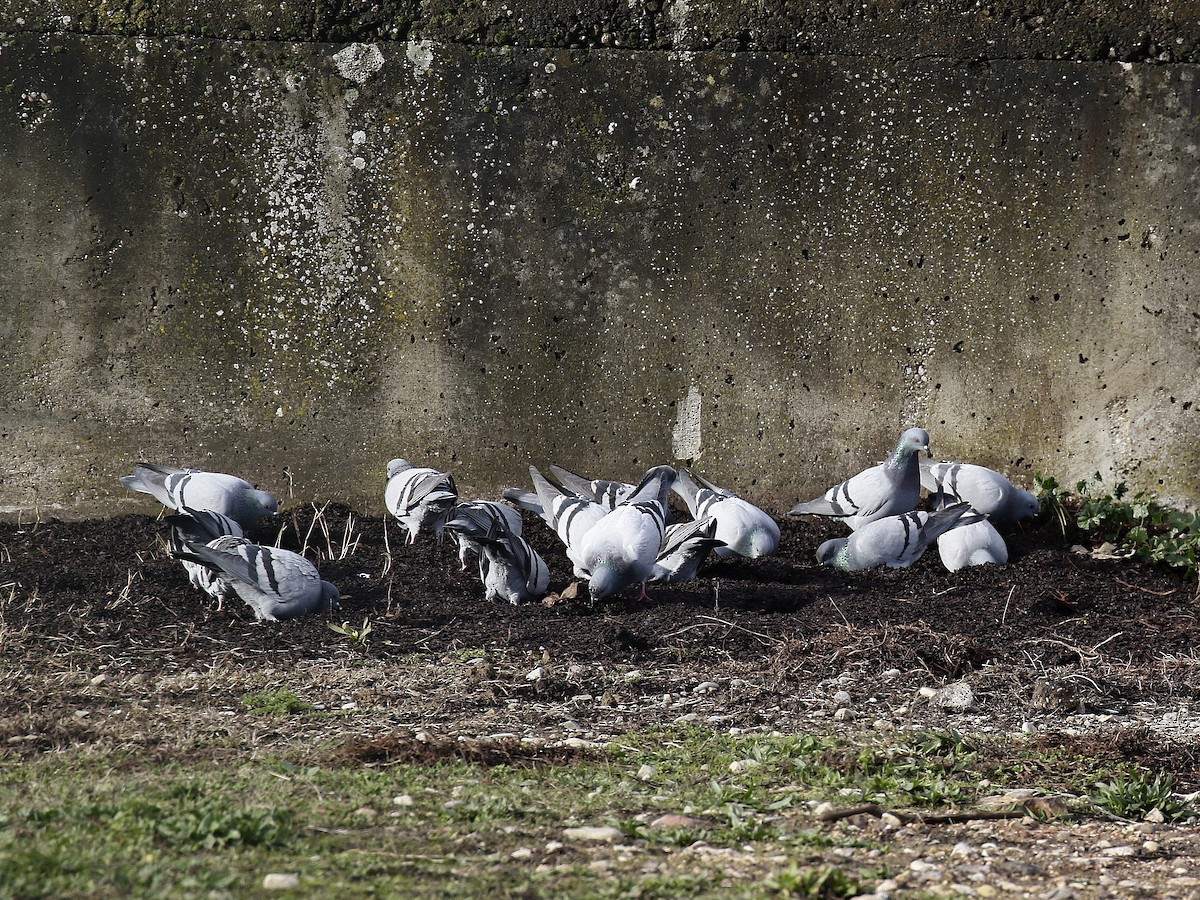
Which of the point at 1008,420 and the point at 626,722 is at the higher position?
the point at 1008,420

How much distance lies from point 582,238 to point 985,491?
7.91 feet

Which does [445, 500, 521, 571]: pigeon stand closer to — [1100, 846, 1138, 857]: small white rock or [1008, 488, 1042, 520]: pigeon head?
[1008, 488, 1042, 520]: pigeon head

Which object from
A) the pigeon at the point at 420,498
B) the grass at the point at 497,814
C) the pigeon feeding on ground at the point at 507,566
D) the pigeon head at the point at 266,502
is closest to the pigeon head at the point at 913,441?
the pigeon feeding on ground at the point at 507,566

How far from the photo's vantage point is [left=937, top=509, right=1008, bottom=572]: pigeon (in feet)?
17.8

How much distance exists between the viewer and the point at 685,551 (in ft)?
17.1

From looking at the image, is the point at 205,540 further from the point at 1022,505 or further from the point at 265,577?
the point at 1022,505

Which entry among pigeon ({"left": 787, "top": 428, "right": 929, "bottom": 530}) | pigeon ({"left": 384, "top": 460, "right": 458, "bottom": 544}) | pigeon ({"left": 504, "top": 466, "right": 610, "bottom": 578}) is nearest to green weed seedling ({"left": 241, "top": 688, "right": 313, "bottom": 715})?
pigeon ({"left": 504, "top": 466, "right": 610, "bottom": 578})

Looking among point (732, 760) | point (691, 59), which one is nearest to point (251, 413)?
point (691, 59)

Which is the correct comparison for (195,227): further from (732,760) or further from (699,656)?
(732,760)

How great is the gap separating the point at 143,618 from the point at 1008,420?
14.1ft

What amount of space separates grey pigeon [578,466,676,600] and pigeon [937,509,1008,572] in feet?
4.51

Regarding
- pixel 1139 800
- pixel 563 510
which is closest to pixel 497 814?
pixel 1139 800

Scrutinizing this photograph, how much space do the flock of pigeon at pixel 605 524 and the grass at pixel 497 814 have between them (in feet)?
4.04

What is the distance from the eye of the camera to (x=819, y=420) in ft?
20.3
